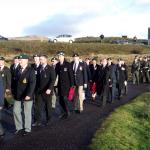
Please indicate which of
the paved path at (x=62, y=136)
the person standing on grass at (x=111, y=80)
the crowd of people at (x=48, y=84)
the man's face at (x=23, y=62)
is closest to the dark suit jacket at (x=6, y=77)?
the crowd of people at (x=48, y=84)

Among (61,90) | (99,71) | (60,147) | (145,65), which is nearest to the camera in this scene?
(60,147)

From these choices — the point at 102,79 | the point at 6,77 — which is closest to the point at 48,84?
the point at 6,77

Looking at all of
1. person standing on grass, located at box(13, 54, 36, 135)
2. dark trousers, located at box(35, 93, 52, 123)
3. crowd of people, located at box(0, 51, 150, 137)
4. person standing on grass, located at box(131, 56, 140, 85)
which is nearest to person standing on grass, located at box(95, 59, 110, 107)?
crowd of people, located at box(0, 51, 150, 137)

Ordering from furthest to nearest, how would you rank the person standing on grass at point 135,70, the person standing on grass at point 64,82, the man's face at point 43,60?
the person standing on grass at point 135,70, the person standing on grass at point 64,82, the man's face at point 43,60

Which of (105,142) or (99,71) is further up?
(99,71)

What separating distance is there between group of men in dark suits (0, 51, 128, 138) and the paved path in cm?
43

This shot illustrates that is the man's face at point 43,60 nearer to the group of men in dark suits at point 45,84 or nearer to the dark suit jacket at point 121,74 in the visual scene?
the group of men in dark suits at point 45,84

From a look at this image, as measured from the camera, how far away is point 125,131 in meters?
14.0

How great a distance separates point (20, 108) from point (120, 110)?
5.93 meters

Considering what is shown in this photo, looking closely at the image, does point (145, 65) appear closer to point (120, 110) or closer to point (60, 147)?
point (120, 110)

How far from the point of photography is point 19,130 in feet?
42.1

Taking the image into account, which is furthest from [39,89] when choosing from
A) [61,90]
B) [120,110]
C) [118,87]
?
[118,87]

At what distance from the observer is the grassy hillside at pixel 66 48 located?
2229 inches

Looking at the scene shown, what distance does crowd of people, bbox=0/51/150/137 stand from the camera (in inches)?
504
